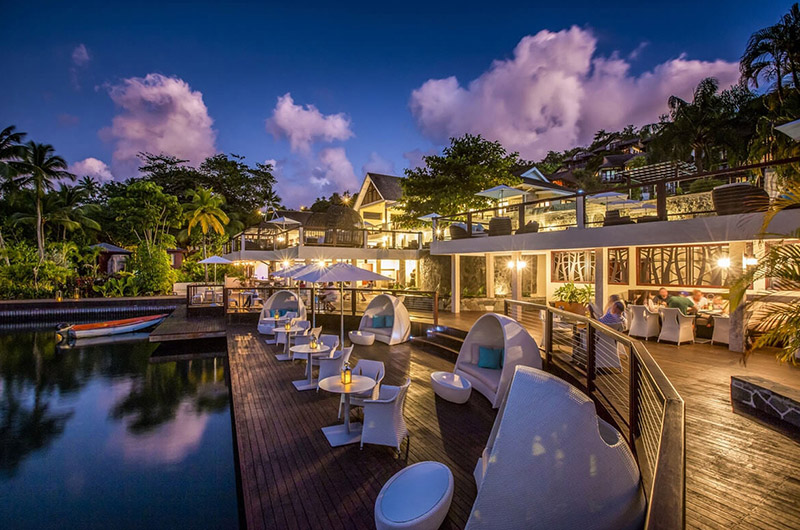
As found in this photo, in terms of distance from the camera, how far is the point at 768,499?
3.45 meters

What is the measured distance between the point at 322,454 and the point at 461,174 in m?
16.9

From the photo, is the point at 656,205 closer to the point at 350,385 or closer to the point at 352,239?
the point at 350,385

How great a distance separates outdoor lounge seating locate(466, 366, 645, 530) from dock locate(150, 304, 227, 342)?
1447 cm

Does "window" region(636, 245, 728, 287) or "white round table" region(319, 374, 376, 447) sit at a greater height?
"window" region(636, 245, 728, 287)

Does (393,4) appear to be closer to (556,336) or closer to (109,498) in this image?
(556,336)

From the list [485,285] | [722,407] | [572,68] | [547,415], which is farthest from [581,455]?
[572,68]

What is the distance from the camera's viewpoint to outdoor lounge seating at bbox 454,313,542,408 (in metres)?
6.27

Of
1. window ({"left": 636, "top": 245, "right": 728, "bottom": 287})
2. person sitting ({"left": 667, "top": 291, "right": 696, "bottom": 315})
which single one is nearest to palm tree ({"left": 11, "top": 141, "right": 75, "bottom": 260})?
person sitting ({"left": 667, "top": 291, "right": 696, "bottom": 315})

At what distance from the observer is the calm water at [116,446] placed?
560 centimetres

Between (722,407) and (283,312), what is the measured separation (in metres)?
13.4

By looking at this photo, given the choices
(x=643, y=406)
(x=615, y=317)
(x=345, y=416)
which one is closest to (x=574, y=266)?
(x=615, y=317)

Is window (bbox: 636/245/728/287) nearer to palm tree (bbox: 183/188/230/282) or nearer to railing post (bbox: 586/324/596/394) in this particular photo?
railing post (bbox: 586/324/596/394)

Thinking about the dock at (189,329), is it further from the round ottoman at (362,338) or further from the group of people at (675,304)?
the group of people at (675,304)

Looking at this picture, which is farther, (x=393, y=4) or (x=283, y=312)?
(x=393, y=4)
